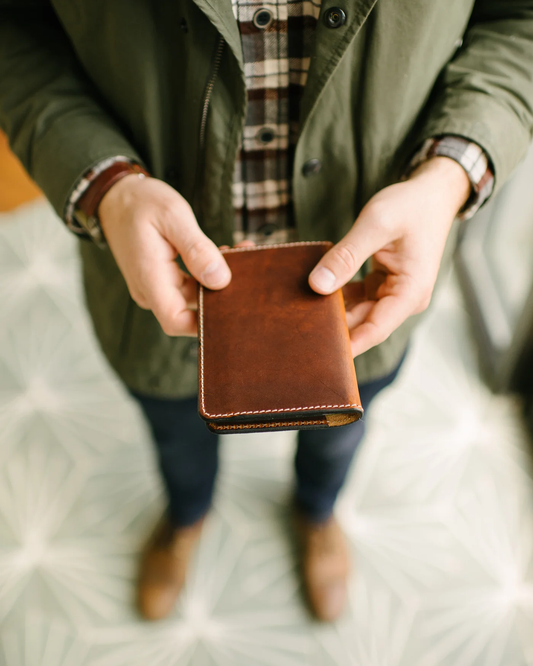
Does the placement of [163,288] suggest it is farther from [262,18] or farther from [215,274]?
[262,18]

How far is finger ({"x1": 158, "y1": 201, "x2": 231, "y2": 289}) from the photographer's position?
23.4 inches

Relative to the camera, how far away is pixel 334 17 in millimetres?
528

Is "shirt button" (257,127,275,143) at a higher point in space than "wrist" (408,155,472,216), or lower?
higher

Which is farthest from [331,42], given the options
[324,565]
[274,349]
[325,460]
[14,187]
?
[14,187]

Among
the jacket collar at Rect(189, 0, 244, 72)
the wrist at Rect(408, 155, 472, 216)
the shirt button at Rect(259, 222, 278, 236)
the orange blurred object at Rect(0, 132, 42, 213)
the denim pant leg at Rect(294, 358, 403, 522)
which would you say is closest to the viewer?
the jacket collar at Rect(189, 0, 244, 72)

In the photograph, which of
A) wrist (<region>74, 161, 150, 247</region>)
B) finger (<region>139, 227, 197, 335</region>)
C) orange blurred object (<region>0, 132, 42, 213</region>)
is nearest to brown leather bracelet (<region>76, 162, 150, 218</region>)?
wrist (<region>74, 161, 150, 247</region>)

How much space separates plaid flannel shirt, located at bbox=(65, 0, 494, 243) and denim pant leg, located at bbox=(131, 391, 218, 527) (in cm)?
32

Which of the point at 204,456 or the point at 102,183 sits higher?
the point at 102,183

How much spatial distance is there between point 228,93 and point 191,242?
0.18 m

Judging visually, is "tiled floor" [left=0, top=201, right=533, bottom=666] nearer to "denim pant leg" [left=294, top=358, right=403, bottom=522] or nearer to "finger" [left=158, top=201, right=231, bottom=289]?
"denim pant leg" [left=294, top=358, right=403, bottom=522]

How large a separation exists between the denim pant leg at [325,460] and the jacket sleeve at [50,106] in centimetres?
53

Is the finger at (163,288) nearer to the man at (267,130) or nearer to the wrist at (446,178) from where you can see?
the man at (267,130)

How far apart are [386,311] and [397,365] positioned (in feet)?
0.99

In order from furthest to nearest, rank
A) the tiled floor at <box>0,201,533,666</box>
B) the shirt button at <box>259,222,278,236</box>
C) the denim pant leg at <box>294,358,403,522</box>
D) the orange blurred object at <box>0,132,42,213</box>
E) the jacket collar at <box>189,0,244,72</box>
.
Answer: the orange blurred object at <box>0,132,42,213</box>
the tiled floor at <box>0,201,533,666</box>
the denim pant leg at <box>294,358,403,522</box>
the shirt button at <box>259,222,278,236</box>
the jacket collar at <box>189,0,244,72</box>
